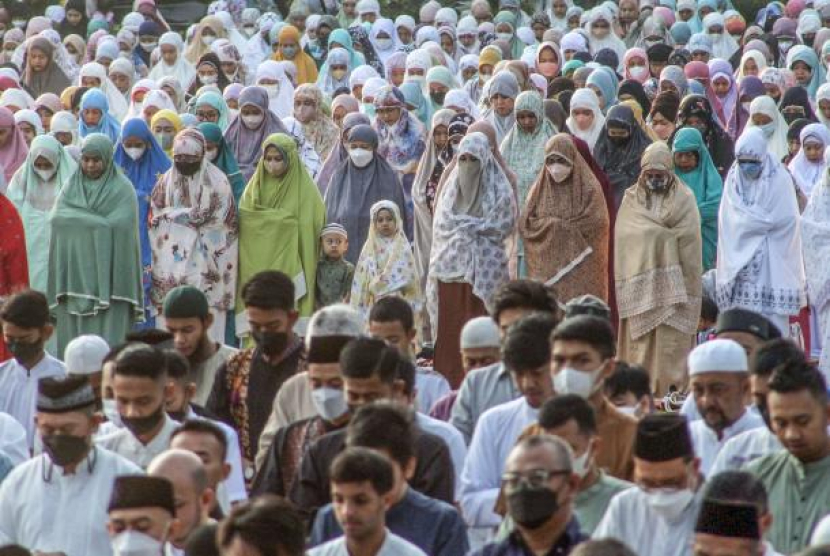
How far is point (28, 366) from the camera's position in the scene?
11.1m

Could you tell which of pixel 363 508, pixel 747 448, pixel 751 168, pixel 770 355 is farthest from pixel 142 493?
pixel 751 168

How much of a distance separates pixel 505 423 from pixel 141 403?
1.32 meters

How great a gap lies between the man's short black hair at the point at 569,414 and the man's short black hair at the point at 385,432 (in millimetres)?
440

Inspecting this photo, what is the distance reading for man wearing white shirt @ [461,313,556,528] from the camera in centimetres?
882

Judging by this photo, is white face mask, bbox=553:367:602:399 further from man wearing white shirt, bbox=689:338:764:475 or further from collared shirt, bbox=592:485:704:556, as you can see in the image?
collared shirt, bbox=592:485:704:556

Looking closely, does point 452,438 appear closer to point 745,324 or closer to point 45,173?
point 745,324

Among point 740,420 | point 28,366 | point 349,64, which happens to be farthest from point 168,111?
point 740,420

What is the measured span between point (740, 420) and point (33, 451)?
3.21m

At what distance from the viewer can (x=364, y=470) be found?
298 inches

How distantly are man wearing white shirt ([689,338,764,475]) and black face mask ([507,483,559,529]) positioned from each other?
1897mm

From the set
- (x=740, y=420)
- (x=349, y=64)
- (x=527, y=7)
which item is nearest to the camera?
(x=740, y=420)

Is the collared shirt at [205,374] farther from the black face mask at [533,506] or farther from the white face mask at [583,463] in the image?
the black face mask at [533,506]

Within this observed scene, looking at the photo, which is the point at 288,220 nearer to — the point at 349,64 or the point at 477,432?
the point at 477,432

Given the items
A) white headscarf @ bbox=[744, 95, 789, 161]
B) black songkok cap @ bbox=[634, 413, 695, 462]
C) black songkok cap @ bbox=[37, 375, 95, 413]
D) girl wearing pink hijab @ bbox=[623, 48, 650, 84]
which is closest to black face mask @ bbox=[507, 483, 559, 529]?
black songkok cap @ bbox=[634, 413, 695, 462]
